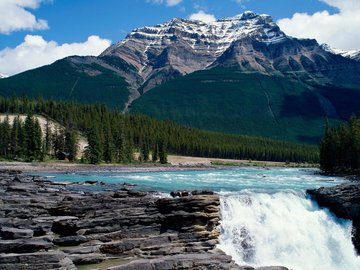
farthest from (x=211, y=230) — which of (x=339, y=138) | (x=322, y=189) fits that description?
(x=339, y=138)

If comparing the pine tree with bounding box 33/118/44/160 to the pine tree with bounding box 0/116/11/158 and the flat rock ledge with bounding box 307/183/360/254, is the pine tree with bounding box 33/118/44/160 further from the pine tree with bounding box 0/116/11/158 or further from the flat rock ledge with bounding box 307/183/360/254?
the flat rock ledge with bounding box 307/183/360/254

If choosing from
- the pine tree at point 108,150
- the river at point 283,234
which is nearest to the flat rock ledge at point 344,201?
the river at point 283,234

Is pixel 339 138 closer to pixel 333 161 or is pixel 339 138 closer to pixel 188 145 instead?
pixel 333 161

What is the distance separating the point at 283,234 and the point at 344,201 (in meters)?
11.5

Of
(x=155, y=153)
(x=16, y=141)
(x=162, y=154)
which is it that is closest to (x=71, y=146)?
(x=16, y=141)

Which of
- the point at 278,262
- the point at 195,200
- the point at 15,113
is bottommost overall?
the point at 278,262

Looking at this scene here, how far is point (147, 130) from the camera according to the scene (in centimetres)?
18475

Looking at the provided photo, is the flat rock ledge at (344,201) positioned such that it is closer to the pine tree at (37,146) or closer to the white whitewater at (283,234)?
the white whitewater at (283,234)

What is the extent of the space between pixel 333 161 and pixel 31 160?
8506cm

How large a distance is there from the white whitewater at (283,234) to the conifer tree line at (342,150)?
61293mm

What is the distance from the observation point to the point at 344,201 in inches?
2108

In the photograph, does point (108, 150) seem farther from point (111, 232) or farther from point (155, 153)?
point (111, 232)

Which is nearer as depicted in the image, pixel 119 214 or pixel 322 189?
pixel 119 214

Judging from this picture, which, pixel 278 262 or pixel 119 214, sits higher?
pixel 119 214
